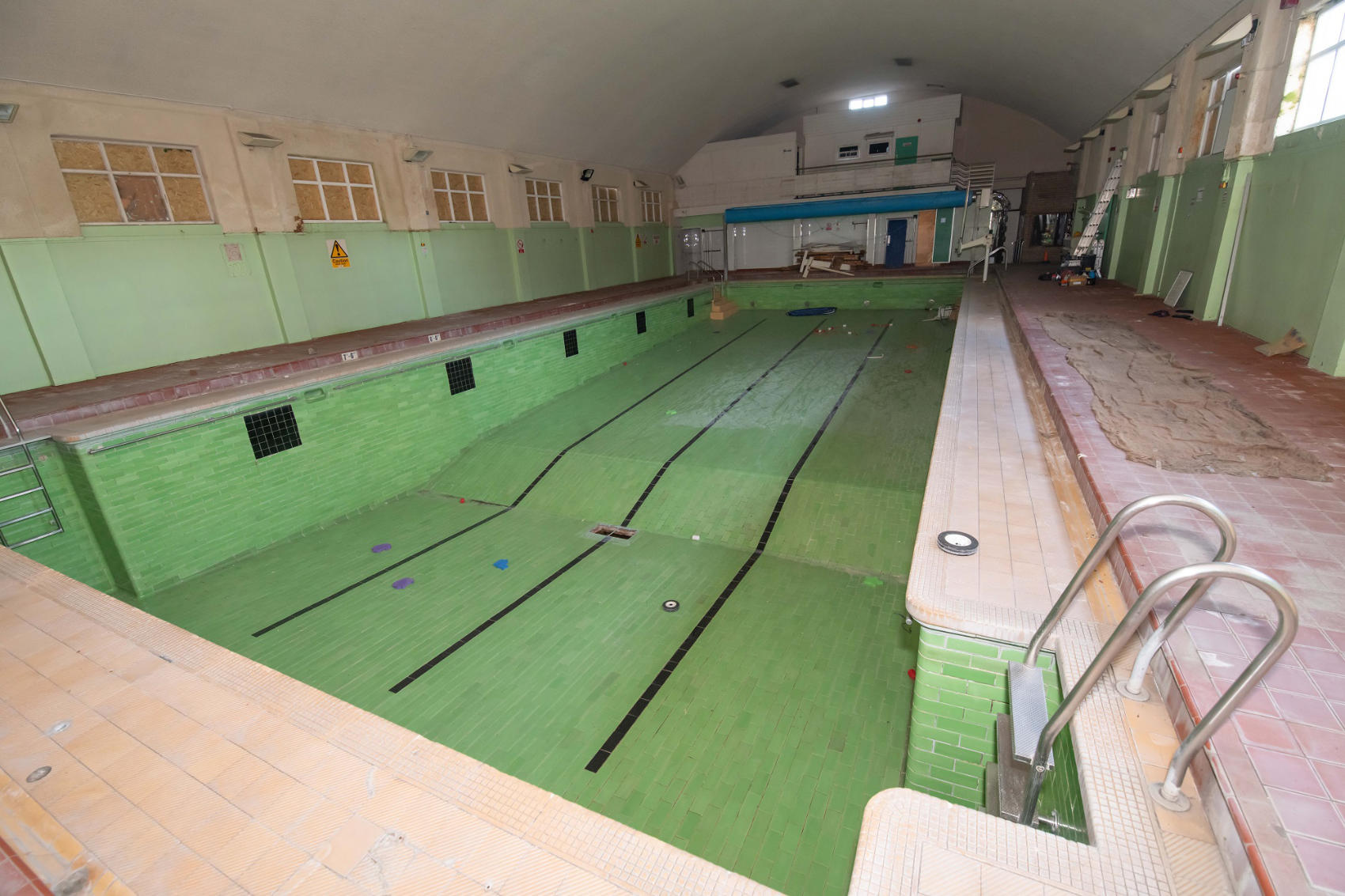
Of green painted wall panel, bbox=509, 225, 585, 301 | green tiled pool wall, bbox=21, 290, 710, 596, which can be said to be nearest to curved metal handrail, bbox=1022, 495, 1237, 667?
green tiled pool wall, bbox=21, 290, 710, 596

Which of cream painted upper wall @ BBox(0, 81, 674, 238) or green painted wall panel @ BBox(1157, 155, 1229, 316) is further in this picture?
green painted wall panel @ BBox(1157, 155, 1229, 316)

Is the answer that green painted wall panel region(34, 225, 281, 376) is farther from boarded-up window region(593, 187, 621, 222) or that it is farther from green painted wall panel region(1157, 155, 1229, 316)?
green painted wall panel region(1157, 155, 1229, 316)

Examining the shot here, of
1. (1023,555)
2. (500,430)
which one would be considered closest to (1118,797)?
(1023,555)

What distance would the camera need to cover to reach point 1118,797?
63.0 inches

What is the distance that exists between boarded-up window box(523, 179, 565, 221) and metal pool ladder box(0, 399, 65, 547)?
30.1 feet

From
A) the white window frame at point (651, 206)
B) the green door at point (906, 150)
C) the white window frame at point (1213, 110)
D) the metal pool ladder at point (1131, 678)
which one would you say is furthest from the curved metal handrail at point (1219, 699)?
the green door at point (906, 150)

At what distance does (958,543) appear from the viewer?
275cm

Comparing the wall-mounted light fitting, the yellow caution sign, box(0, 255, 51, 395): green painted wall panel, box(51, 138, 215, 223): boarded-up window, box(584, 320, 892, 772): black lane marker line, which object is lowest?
box(584, 320, 892, 772): black lane marker line

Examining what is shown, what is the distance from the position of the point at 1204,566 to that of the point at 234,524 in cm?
672

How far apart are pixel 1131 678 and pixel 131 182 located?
32.3 ft

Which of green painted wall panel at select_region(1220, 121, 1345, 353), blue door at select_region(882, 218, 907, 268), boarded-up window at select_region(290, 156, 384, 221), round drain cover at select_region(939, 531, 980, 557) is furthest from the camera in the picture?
blue door at select_region(882, 218, 907, 268)

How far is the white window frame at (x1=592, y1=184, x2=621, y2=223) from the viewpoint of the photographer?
14.6 metres

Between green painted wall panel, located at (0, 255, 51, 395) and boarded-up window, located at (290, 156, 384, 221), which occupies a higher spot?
boarded-up window, located at (290, 156, 384, 221)

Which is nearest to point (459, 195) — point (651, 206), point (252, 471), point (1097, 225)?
point (252, 471)
